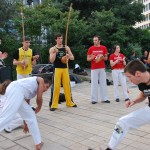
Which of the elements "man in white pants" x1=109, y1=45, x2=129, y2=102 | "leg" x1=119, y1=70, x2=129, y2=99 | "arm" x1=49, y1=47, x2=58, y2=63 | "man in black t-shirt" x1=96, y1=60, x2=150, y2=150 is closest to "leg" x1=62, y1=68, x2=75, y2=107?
"arm" x1=49, y1=47, x2=58, y2=63

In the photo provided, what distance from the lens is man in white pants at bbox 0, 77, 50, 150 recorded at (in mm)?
3910

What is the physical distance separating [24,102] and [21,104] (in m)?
0.06

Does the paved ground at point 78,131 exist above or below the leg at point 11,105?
below

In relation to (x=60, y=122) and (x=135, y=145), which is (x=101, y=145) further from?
(x=60, y=122)

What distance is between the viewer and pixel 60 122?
19.1ft

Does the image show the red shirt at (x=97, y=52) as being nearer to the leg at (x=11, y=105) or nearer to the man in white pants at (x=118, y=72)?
the man in white pants at (x=118, y=72)

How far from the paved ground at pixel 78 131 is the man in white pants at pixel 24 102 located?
526mm

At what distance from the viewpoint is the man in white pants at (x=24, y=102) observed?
3.91m

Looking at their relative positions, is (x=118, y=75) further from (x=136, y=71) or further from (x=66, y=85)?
(x=136, y=71)

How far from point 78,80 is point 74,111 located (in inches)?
225

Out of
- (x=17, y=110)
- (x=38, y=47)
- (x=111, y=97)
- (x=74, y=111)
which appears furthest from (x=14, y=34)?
(x=17, y=110)

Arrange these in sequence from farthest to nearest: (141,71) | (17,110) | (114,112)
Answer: (114,112) < (17,110) < (141,71)

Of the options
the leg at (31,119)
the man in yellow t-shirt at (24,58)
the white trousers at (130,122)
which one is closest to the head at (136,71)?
the white trousers at (130,122)

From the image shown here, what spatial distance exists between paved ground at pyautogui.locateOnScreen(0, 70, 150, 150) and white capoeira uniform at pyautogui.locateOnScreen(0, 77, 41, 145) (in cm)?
54
